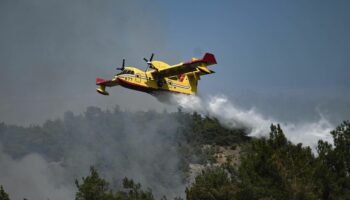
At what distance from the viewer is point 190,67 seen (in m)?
60.1

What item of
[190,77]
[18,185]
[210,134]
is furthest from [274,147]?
[210,134]

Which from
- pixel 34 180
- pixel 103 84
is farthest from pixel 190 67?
pixel 34 180

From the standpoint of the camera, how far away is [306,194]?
44.5 metres

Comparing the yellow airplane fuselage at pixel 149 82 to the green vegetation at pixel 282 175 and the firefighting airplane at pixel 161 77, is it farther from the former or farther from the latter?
the green vegetation at pixel 282 175

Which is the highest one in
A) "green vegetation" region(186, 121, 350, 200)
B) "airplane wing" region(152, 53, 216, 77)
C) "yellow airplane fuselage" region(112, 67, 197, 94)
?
"airplane wing" region(152, 53, 216, 77)

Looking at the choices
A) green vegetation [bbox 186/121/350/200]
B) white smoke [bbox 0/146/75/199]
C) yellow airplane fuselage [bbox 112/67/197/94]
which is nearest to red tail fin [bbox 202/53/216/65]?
yellow airplane fuselage [bbox 112/67/197/94]

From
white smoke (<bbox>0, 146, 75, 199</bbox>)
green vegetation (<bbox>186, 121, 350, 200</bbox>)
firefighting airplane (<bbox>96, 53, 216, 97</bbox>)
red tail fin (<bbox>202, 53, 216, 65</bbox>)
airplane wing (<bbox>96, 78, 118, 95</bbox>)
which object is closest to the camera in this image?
green vegetation (<bbox>186, 121, 350, 200</bbox>)

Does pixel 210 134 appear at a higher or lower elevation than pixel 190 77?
higher

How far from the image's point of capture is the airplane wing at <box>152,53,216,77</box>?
2249 inches

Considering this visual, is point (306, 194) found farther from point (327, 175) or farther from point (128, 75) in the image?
point (128, 75)

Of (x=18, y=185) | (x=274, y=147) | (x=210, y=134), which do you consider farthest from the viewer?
(x=210, y=134)

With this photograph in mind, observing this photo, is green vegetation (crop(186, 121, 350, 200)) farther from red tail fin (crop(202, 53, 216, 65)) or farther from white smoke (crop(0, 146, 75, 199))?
white smoke (crop(0, 146, 75, 199))

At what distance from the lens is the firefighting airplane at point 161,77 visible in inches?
2357

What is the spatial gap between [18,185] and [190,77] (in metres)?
56.9
